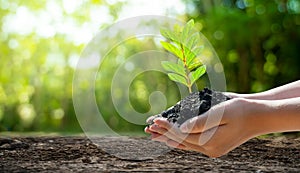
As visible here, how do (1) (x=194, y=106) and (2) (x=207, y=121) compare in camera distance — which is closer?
(2) (x=207, y=121)

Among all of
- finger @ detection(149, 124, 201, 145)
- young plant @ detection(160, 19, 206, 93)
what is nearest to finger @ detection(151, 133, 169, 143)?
finger @ detection(149, 124, 201, 145)

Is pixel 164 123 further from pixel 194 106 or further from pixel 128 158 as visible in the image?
pixel 128 158

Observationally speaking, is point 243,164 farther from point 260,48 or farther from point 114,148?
point 260,48

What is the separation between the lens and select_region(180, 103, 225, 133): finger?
929mm

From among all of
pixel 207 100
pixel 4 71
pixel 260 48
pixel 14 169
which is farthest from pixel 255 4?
pixel 14 169

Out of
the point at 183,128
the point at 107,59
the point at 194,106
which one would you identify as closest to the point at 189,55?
the point at 194,106

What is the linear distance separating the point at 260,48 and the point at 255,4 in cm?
32

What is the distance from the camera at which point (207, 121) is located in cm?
93

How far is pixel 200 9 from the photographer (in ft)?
11.5

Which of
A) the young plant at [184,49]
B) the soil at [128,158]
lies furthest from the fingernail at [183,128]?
the young plant at [184,49]

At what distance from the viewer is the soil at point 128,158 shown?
1.06 meters

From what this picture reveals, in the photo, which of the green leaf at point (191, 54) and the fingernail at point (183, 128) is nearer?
the fingernail at point (183, 128)

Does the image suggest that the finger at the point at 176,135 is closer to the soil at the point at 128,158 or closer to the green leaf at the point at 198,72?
the soil at the point at 128,158

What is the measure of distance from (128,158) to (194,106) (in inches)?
11.4
